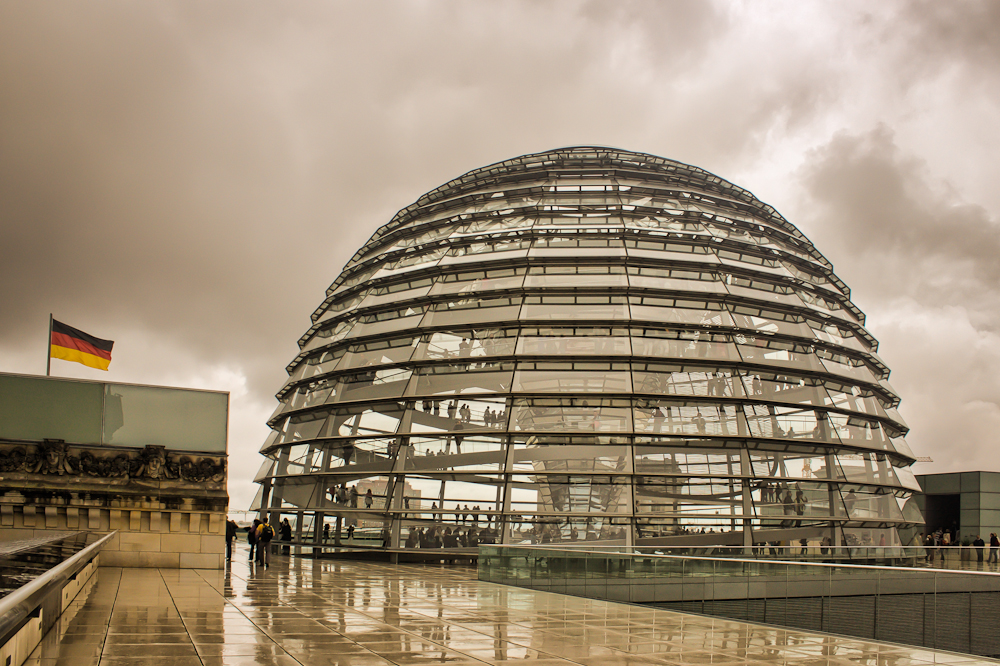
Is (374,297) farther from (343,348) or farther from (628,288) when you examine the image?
(628,288)

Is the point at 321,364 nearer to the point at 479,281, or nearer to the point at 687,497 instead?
the point at 479,281

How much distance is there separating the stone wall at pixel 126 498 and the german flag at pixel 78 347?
5.34 m

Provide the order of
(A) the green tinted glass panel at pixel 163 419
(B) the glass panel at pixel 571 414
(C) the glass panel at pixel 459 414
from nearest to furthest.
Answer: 1. (A) the green tinted glass panel at pixel 163 419
2. (B) the glass panel at pixel 571 414
3. (C) the glass panel at pixel 459 414

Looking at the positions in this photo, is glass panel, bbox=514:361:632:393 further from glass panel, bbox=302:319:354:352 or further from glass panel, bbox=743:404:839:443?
glass panel, bbox=302:319:354:352

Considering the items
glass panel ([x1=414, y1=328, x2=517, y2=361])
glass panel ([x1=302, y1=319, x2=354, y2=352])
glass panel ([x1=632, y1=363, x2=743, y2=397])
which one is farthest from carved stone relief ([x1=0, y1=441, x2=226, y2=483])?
glass panel ([x1=632, y1=363, x2=743, y2=397])

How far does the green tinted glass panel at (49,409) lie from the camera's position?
57.6ft

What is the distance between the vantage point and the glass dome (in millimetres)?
20188

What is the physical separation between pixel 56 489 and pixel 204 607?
846 cm

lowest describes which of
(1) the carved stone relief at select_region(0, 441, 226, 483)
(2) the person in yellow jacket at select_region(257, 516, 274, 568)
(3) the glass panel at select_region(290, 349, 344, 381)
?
(2) the person in yellow jacket at select_region(257, 516, 274, 568)

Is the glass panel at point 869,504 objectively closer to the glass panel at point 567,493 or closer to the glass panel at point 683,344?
the glass panel at point 683,344

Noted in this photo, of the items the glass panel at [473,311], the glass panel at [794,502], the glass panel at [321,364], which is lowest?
the glass panel at [794,502]

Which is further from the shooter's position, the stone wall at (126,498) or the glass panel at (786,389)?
the glass panel at (786,389)

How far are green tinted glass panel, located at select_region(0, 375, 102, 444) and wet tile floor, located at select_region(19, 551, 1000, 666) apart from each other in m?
5.26

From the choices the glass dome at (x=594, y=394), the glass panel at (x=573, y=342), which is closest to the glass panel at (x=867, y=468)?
the glass dome at (x=594, y=394)
